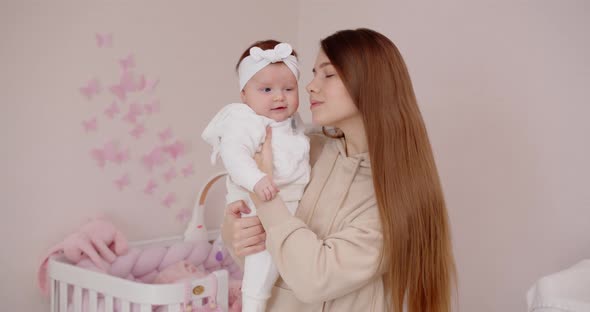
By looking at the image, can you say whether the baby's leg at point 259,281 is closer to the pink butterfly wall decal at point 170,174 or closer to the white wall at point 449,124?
the white wall at point 449,124

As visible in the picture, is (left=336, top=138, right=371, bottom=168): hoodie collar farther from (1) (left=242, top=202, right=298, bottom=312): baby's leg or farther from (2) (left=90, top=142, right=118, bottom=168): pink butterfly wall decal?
(2) (left=90, top=142, right=118, bottom=168): pink butterfly wall decal

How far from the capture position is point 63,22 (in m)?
2.22

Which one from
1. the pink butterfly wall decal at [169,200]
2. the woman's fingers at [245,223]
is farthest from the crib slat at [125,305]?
the pink butterfly wall decal at [169,200]

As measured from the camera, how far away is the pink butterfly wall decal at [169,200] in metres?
2.61

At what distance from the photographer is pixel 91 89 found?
2303mm

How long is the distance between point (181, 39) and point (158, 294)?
1.34 m

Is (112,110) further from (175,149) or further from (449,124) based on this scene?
(449,124)

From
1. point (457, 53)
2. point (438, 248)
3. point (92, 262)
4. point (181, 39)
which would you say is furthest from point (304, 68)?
point (438, 248)

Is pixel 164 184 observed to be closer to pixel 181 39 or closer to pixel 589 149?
pixel 181 39

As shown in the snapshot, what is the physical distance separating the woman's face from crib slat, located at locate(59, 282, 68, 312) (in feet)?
4.14

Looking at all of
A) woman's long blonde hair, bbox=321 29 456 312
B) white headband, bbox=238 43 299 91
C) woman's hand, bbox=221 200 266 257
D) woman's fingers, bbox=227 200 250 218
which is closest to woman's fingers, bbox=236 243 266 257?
woman's hand, bbox=221 200 266 257

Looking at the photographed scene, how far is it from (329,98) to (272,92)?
0.17 m

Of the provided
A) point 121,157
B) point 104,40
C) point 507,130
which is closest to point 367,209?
point 507,130

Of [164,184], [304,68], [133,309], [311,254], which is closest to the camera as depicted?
[311,254]
